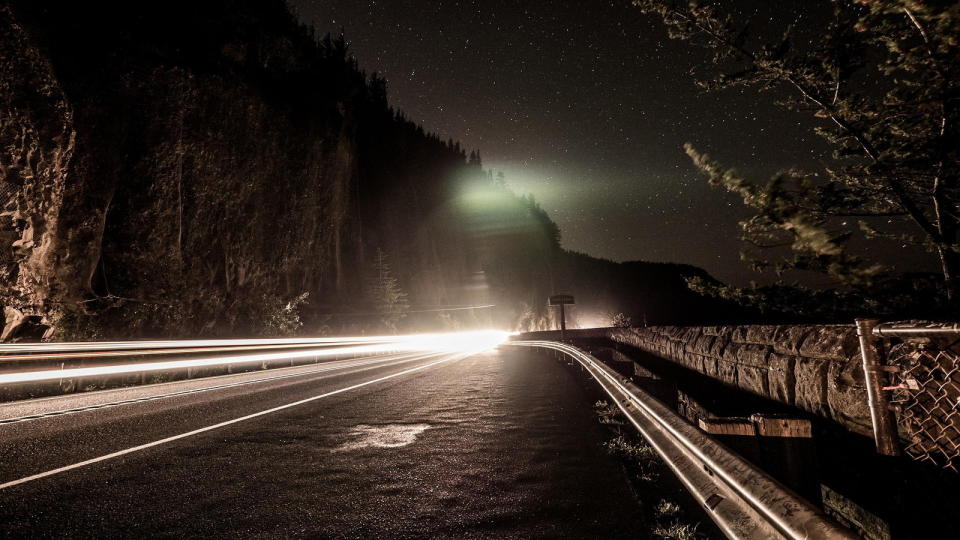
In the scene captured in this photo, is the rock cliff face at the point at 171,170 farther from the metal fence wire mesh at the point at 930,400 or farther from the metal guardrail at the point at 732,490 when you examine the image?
the metal fence wire mesh at the point at 930,400

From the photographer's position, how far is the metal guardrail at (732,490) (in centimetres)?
152

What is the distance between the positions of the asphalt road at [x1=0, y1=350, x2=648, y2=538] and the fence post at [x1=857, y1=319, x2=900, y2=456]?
1603 millimetres

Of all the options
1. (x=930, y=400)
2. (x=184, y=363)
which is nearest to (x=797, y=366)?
(x=930, y=400)

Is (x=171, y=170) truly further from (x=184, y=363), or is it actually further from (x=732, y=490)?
(x=732, y=490)

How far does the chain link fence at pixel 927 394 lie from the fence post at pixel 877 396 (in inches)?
2.8

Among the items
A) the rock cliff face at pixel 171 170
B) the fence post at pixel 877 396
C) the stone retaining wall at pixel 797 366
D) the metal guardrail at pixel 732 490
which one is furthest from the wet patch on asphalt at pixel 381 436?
the rock cliff face at pixel 171 170

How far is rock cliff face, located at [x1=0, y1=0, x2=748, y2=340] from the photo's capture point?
14227mm

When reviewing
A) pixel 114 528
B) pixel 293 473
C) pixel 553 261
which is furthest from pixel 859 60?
pixel 553 261

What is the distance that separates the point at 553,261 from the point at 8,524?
113 meters

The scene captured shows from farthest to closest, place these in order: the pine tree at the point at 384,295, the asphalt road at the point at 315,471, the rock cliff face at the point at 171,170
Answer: the pine tree at the point at 384,295 < the rock cliff face at the point at 171,170 < the asphalt road at the point at 315,471

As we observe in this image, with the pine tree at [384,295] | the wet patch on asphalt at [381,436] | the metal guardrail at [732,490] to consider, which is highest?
the pine tree at [384,295]

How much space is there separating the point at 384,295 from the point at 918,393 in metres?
46.4

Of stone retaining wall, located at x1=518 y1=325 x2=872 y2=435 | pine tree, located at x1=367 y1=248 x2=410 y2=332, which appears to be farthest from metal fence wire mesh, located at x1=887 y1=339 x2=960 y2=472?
pine tree, located at x1=367 y1=248 x2=410 y2=332

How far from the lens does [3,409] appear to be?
25.9ft
